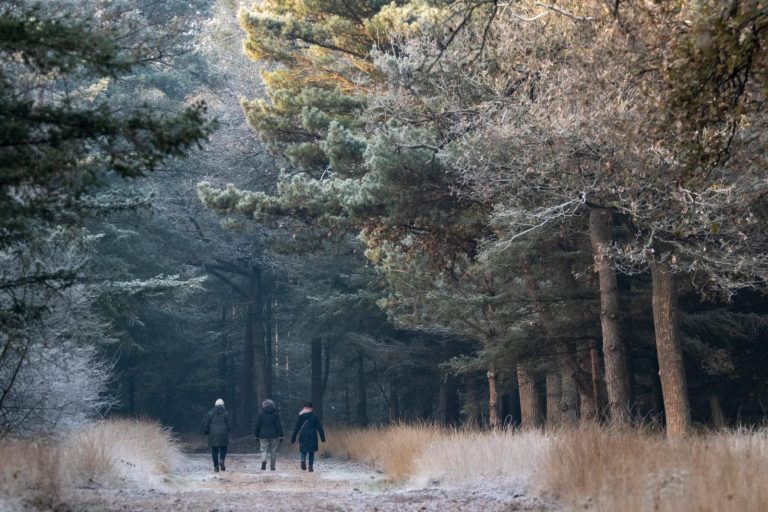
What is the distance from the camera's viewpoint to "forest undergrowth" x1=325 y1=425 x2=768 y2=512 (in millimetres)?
7863

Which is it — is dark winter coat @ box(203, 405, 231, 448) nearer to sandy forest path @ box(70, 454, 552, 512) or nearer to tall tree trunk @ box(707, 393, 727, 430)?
sandy forest path @ box(70, 454, 552, 512)

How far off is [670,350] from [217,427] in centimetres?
1205

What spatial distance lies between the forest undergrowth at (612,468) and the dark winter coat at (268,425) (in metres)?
6.82

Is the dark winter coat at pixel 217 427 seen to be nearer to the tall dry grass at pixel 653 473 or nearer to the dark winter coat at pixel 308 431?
the dark winter coat at pixel 308 431

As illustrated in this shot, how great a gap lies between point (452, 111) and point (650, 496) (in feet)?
28.2

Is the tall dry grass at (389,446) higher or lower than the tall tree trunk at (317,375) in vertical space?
lower

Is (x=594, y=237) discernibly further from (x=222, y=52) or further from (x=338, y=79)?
(x=222, y=52)

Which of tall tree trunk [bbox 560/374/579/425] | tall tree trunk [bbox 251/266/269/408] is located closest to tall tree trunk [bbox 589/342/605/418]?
tall tree trunk [bbox 560/374/579/425]

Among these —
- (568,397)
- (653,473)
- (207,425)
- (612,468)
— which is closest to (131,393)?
(207,425)

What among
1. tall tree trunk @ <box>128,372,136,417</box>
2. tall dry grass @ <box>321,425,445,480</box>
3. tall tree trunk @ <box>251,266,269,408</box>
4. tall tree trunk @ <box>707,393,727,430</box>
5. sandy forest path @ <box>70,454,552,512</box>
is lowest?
sandy forest path @ <box>70,454,552,512</box>

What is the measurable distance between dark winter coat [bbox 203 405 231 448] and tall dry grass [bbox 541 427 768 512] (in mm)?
12957

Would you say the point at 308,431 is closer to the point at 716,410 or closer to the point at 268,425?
the point at 268,425

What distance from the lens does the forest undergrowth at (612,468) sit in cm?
786

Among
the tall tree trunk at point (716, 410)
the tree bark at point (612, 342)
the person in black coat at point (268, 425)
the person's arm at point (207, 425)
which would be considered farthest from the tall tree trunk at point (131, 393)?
the tree bark at point (612, 342)
